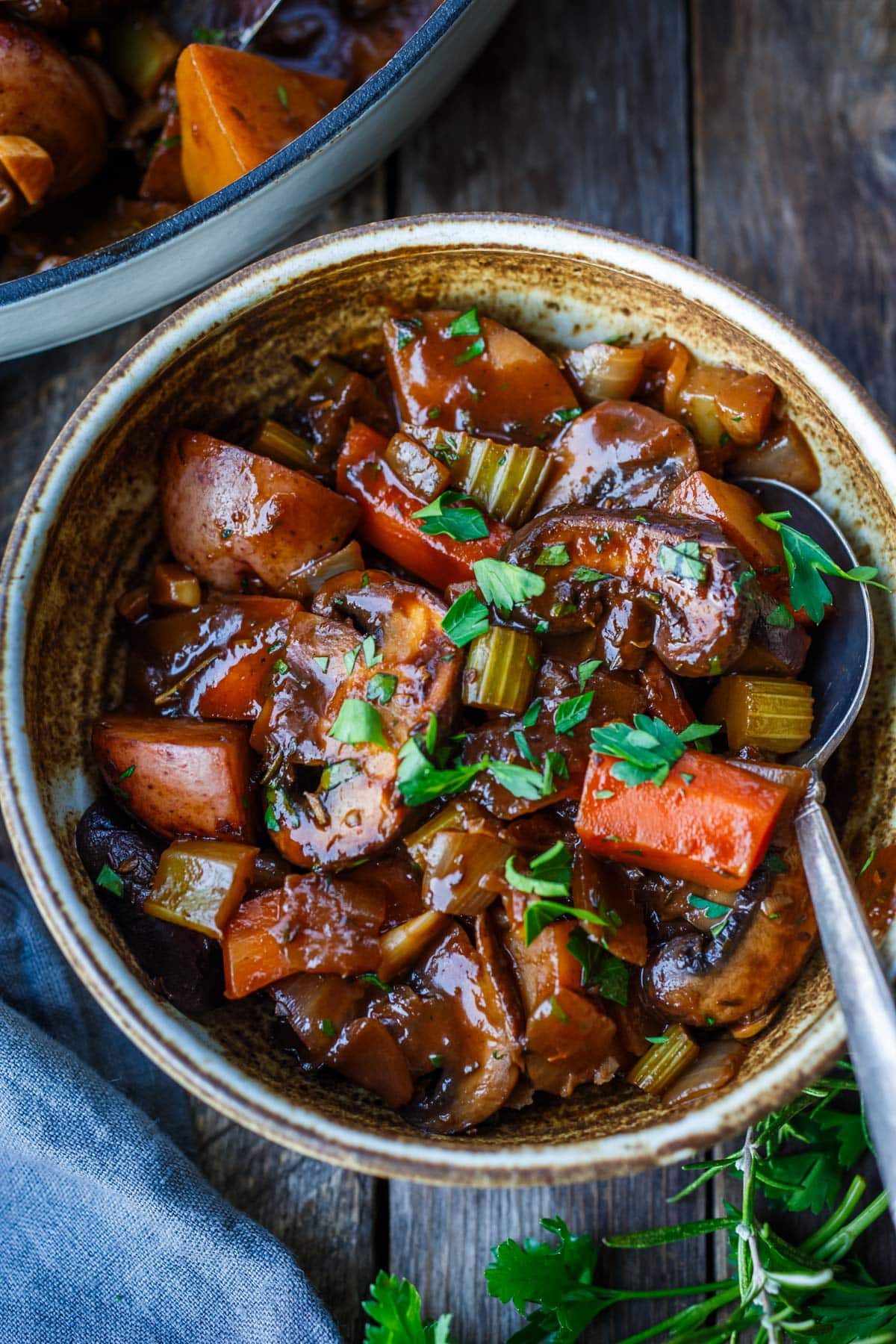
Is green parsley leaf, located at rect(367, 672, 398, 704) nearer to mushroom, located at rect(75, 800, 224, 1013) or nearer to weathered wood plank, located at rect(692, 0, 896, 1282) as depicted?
mushroom, located at rect(75, 800, 224, 1013)

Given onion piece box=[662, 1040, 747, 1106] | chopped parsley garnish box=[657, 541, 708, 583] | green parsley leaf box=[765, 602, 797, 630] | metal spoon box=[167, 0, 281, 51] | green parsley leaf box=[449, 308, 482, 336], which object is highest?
metal spoon box=[167, 0, 281, 51]

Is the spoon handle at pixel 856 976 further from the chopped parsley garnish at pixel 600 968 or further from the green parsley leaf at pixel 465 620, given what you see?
the green parsley leaf at pixel 465 620

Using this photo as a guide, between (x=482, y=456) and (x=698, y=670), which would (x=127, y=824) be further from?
(x=698, y=670)

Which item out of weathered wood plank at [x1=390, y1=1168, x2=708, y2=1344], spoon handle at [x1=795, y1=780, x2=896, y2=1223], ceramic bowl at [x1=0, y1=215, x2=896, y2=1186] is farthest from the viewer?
weathered wood plank at [x1=390, y1=1168, x2=708, y2=1344]

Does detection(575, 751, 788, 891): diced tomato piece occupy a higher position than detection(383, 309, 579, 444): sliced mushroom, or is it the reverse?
detection(383, 309, 579, 444): sliced mushroom

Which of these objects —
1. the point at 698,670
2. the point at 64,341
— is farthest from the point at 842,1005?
the point at 64,341

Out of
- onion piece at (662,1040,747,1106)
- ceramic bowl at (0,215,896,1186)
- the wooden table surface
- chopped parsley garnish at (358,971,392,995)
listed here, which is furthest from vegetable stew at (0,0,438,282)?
onion piece at (662,1040,747,1106)

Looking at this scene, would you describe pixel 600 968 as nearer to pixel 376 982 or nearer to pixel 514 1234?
pixel 376 982

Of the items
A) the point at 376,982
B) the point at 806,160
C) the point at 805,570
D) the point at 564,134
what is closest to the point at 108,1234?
the point at 376,982
